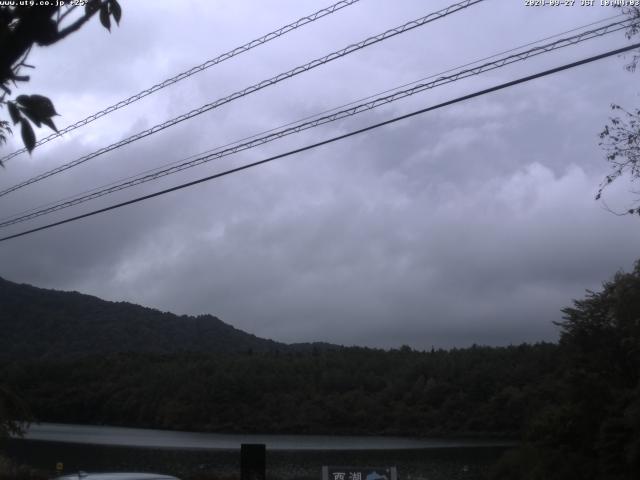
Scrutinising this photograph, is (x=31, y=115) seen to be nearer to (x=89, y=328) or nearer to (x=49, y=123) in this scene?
(x=49, y=123)

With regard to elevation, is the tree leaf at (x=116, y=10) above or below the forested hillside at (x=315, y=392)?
below

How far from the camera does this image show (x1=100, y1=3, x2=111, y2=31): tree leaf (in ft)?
12.8

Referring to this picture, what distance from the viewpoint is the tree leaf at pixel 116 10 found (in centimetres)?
389

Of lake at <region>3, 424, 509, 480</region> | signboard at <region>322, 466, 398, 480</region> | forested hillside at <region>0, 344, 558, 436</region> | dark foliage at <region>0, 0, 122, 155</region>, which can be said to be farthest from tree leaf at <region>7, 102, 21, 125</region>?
forested hillside at <region>0, 344, 558, 436</region>

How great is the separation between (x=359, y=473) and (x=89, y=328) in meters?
63.5

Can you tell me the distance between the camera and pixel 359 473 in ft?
36.2

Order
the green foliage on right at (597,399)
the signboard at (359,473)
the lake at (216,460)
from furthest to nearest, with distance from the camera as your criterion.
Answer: the lake at (216,460) → the green foliage on right at (597,399) → the signboard at (359,473)

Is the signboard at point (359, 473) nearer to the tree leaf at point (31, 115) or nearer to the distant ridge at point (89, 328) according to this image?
the tree leaf at point (31, 115)

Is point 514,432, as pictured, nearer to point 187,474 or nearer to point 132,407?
point 132,407

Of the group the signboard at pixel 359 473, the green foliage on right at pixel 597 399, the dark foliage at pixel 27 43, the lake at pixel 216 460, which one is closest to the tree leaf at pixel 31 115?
the dark foliage at pixel 27 43

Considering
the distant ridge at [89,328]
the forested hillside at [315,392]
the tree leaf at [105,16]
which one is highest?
the distant ridge at [89,328]

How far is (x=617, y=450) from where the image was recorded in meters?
24.5

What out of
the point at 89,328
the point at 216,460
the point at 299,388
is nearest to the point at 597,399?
the point at 216,460

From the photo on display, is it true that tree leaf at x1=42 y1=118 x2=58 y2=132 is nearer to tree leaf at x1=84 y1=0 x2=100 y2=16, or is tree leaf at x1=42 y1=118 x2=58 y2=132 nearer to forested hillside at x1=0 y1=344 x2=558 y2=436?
tree leaf at x1=84 y1=0 x2=100 y2=16
